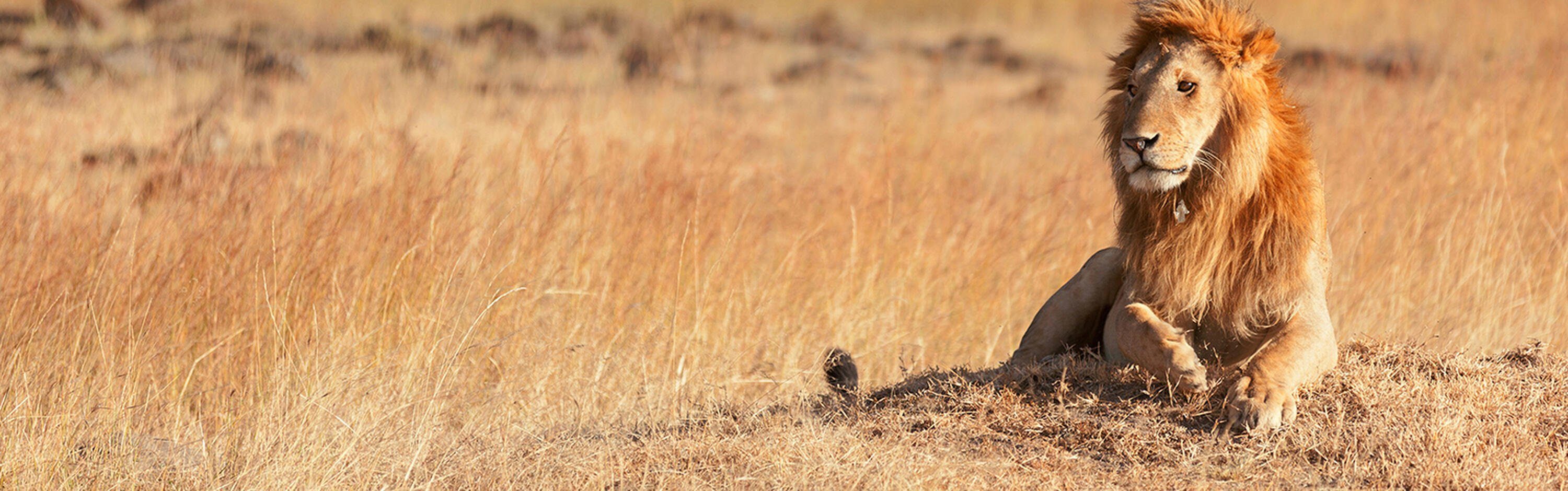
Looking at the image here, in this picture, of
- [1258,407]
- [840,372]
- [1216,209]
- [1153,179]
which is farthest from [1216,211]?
[840,372]

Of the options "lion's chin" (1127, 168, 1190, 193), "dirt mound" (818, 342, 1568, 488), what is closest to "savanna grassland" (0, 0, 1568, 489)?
"dirt mound" (818, 342, 1568, 488)

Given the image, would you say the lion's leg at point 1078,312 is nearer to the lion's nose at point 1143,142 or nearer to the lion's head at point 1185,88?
the lion's head at point 1185,88

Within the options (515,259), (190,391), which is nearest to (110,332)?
(190,391)

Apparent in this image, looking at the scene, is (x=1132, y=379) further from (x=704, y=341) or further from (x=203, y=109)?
(x=203, y=109)

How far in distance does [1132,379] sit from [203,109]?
638cm

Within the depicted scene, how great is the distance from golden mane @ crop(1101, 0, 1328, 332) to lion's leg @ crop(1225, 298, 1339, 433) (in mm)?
96

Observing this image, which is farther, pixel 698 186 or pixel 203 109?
pixel 203 109

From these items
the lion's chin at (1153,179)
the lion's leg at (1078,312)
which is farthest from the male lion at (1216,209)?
the lion's leg at (1078,312)

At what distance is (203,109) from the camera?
330 inches

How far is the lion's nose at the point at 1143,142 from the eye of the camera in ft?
12.4

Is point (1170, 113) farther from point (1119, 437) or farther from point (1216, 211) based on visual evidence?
point (1119, 437)

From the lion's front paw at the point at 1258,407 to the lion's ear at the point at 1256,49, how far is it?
93 centimetres

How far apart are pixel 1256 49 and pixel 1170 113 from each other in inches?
15.4

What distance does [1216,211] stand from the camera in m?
4.04
